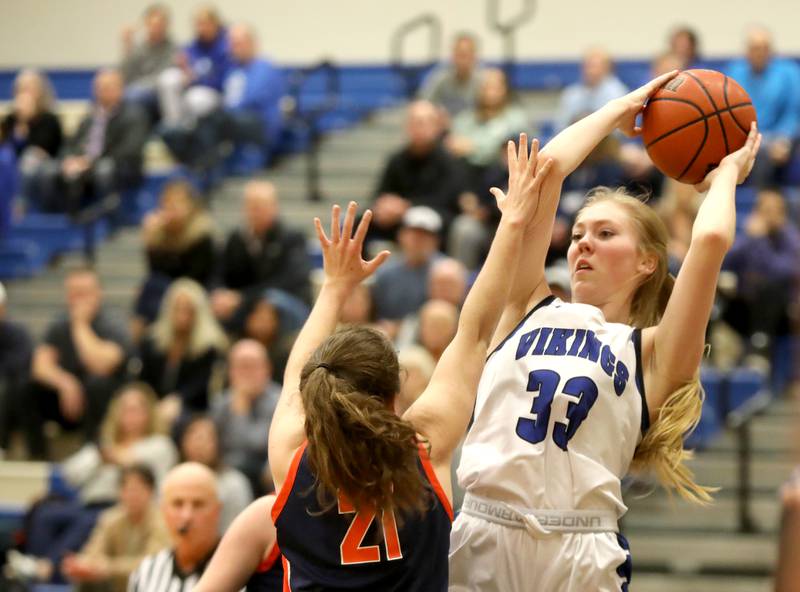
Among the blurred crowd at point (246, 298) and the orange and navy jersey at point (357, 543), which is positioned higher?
the orange and navy jersey at point (357, 543)

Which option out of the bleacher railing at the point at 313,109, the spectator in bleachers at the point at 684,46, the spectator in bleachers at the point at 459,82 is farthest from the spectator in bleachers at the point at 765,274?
the bleacher railing at the point at 313,109

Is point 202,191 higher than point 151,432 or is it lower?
higher

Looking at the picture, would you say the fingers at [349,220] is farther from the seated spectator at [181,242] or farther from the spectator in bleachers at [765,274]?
the seated spectator at [181,242]

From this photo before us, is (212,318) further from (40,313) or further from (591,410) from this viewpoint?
(591,410)

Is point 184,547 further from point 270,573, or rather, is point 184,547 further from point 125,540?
point 125,540

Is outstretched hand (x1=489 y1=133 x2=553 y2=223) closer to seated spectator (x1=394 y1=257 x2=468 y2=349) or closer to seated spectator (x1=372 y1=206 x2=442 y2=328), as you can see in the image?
seated spectator (x1=394 y1=257 x2=468 y2=349)

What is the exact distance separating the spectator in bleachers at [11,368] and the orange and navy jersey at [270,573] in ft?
18.0

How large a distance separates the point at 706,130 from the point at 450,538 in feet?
4.09

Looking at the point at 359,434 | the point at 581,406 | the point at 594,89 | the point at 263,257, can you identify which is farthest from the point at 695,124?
the point at 594,89

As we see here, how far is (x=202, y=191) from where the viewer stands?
470 inches

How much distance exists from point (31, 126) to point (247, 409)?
5439mm

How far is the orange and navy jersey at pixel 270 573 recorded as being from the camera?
389cm

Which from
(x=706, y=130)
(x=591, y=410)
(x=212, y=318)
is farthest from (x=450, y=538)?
(x=212, y=318)

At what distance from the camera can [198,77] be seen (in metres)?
12.2
